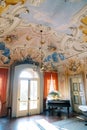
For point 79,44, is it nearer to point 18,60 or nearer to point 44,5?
point 44,5

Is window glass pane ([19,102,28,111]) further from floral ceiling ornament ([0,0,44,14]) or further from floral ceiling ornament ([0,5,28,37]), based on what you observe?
floral ceiling ornament ([0,0,44,14])

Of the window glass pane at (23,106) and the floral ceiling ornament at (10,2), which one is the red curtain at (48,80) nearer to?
the window glass pane at (23,106)

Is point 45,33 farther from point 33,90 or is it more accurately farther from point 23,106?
point 23,106

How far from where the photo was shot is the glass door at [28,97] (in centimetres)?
784

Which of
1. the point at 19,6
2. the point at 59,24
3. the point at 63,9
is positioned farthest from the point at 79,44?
the point at 19,6

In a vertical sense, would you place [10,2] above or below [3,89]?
above

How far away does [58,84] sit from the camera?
9.87 meters

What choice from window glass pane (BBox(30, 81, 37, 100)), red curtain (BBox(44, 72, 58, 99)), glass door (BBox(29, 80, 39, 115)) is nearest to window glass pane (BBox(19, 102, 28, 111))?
glass door (BBox(29, 80, 39, 115))

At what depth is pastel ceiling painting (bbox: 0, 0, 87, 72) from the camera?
11.8 ft

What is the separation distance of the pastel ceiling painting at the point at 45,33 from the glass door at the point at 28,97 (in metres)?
1.44

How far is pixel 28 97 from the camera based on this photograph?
8242 millimetres

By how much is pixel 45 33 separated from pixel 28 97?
447 cm

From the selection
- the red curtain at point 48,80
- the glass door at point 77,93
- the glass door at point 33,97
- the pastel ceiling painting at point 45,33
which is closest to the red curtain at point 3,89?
the pastel ceiling painting at point 45,33

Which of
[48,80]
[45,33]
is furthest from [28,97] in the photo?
[45,33]
